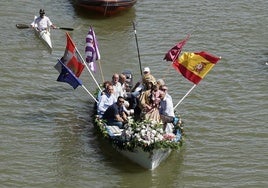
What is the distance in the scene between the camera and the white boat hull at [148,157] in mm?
18844

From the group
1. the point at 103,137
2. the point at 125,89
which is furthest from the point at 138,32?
the point at 103,137

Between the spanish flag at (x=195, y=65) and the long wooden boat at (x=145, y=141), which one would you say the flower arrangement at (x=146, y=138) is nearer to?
the long wooden boat at (x=145, y=141)

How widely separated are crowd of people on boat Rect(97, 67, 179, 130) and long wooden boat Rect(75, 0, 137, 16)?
32.2ft

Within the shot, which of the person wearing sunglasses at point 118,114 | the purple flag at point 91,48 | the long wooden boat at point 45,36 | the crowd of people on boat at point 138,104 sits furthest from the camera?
the long wooden boat at point 45,36

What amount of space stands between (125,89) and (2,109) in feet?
13.8

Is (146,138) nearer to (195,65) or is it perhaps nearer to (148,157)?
(148,157)

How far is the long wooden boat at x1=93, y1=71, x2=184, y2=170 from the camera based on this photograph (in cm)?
1864

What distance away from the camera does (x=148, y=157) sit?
1891 cm

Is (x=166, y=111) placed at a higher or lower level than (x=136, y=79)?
higher

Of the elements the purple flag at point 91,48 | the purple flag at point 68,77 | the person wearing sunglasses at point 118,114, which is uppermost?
the purple flag at point 91,48

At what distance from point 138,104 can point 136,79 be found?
4032mm

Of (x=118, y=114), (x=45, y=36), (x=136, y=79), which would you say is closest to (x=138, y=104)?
(x=118, y=114)

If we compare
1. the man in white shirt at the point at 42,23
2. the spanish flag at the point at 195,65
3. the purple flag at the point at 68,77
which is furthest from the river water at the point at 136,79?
the spanish flag at the point at 195,65

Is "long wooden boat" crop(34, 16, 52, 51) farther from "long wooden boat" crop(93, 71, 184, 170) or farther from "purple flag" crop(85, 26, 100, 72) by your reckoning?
"long wooden boat" crop(93, 71, 184, 170)
